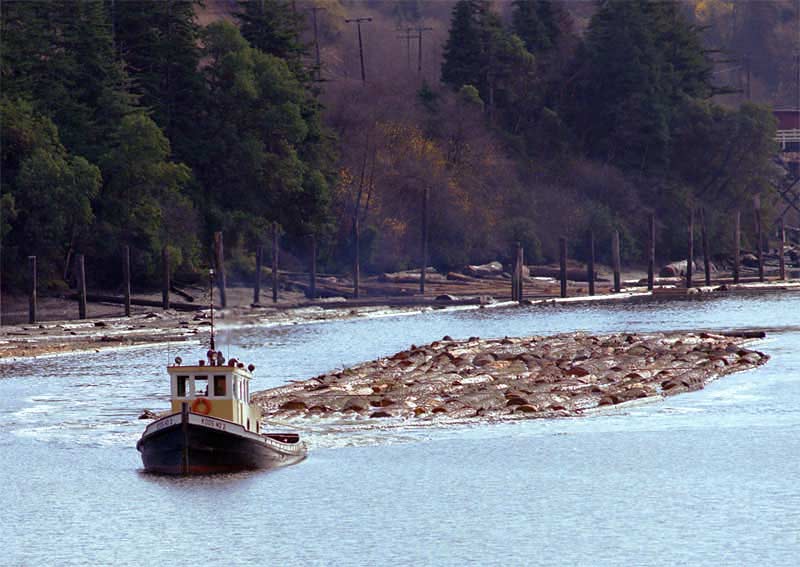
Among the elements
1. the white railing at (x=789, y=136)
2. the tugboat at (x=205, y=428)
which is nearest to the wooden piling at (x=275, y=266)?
the tugboat at (x=205, y=428)

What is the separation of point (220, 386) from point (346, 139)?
101 meters

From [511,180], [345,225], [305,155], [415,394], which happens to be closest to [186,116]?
[305,155]

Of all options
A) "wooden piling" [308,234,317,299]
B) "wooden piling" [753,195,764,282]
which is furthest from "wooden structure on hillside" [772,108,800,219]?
"wooden piling" [308,234,317,299]

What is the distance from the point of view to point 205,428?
1565 inches

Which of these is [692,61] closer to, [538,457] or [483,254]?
[483,254]

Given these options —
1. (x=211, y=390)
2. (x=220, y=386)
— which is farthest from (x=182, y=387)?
(x=220, y=386)

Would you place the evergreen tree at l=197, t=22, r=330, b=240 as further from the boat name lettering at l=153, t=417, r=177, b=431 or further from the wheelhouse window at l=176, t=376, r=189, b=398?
the boat name lettering at l=153, t=417, r=177, b=431

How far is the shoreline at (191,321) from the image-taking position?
251 feet

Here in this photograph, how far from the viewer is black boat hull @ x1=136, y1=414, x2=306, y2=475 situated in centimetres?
3969

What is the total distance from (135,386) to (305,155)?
201ft

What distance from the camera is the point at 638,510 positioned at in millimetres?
37719

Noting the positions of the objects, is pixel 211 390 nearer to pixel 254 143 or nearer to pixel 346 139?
pixel 254 143

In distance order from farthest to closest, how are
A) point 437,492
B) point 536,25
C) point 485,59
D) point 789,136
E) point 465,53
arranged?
1. point 789,136
2. point 536,25
3. point 485,59
4. point 465,53
5. point 437,492

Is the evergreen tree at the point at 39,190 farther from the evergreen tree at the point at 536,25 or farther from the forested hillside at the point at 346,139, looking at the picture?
the evergreen tree at the point at 536,25
